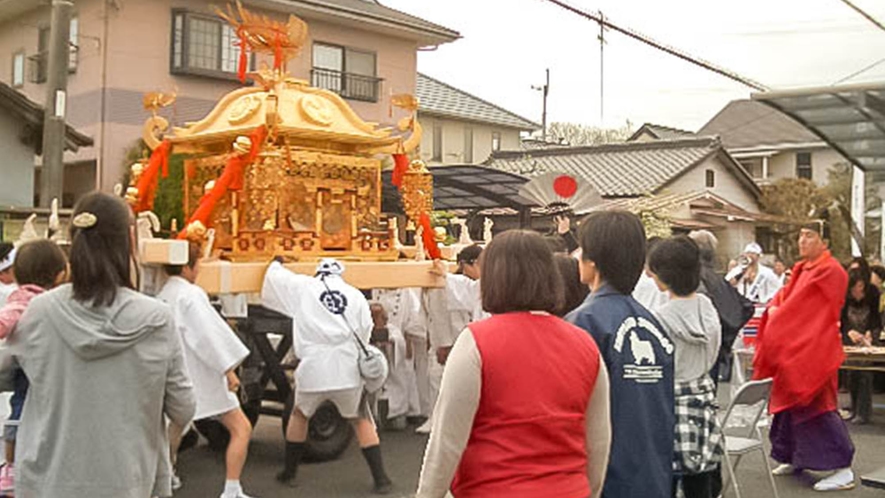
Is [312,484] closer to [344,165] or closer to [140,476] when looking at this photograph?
[344,165]

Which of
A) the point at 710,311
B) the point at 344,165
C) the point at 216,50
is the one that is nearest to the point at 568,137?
the point at 216,50

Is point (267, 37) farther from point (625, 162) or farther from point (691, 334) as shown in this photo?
point (625, 162)

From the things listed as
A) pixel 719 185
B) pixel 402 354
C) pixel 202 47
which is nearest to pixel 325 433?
pixel 402 354

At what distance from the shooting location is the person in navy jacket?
3217 millimetres

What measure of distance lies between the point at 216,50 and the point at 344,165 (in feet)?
40.4

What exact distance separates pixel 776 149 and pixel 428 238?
28.2 meters

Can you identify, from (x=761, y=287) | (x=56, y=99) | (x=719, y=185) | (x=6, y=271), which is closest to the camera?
(x=6, y=271)

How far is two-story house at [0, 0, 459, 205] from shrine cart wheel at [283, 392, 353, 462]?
9.99 metres

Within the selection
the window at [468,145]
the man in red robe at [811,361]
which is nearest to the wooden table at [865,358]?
the man in red robe at [811,361]

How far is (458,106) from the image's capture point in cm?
2798

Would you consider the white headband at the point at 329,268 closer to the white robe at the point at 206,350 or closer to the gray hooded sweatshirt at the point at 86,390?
the white robe at the point at 206,350

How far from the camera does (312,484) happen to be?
6.71 metres

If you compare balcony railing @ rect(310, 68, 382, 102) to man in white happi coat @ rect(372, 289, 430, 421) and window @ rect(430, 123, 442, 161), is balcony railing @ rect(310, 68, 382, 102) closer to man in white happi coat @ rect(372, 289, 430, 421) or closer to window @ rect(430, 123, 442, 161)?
window @ rect(430, 123, 442, 161)

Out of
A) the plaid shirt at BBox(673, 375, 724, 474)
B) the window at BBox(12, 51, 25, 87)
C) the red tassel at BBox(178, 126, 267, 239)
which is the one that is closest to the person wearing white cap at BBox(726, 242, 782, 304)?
the red tassel at BBox(178, 126, 267, 239)
